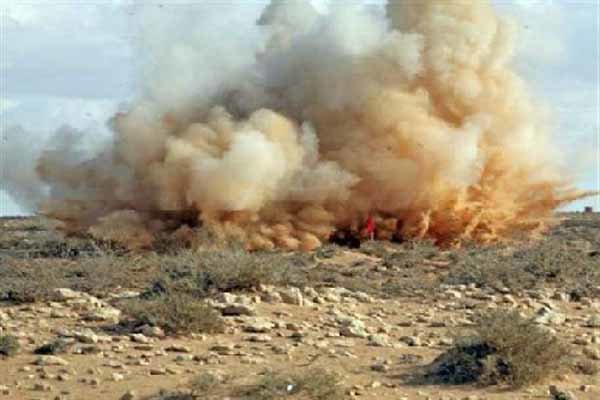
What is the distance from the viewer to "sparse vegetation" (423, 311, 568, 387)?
9609 millimetres

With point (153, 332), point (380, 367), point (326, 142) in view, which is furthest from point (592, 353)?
point (326, 142)

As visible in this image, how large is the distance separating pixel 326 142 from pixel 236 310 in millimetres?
12277

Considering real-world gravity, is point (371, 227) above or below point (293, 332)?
above

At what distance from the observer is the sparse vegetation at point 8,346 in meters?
10.4

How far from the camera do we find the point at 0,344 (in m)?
10.4

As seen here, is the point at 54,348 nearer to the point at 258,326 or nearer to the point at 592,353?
the point at 258,326

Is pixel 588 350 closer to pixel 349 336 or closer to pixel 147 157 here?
pixel 349 336

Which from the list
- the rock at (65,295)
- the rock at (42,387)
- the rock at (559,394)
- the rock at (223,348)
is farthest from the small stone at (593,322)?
the rock at (42,387)

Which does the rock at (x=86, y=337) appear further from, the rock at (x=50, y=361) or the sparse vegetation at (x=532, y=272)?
the sparse vegetation at (x=532, y=272)

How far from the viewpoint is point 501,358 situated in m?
9.74

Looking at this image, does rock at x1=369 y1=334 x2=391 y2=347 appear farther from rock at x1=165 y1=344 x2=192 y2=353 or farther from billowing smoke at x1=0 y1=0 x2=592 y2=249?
billowing smoke at x1=0 y1=0 x2=592 y2=249

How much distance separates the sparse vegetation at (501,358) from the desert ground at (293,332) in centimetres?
1

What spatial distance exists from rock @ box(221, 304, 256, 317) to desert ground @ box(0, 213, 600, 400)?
0.9 inches

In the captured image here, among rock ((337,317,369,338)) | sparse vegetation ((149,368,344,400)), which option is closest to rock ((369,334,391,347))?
rock ((337,317,369,338))
